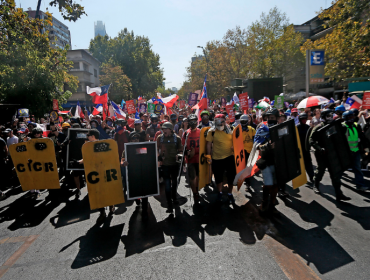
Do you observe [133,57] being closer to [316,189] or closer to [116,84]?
[116,84]

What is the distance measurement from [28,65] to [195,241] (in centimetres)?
1635

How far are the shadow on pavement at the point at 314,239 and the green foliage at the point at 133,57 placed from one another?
5232cm

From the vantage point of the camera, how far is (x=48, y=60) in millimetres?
18047

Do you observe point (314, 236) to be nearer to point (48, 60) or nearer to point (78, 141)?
point (78, 141)

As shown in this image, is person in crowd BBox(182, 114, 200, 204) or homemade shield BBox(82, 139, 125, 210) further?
person in crowd BBox(182, 114, 200, 204)

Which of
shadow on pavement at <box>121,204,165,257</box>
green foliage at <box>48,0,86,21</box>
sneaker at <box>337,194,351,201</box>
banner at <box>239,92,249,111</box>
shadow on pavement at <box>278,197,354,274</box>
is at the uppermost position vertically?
green foliage at <box>48,0,86,21</box>

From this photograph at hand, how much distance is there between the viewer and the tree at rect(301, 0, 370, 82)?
15.8 m

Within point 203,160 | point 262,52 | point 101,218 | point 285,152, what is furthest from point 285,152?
point 262,52

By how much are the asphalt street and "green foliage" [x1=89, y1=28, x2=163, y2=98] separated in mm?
51155

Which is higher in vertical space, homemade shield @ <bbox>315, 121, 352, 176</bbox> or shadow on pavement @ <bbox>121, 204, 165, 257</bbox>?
homemade shield @ <bbox>315, 121, 352, 176</bbox>

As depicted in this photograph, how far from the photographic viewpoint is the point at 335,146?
5.59 meters

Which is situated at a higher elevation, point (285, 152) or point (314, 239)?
point (285, 152)

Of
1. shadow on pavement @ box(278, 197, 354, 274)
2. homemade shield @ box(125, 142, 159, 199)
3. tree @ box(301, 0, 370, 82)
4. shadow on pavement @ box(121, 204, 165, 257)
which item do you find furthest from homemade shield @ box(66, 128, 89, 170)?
tree @ box(301, 0, 370, 82)

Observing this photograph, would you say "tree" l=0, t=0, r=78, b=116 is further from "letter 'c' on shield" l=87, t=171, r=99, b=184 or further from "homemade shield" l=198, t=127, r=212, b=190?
"homemade shield" l=198, t=127, r=212, b=190
